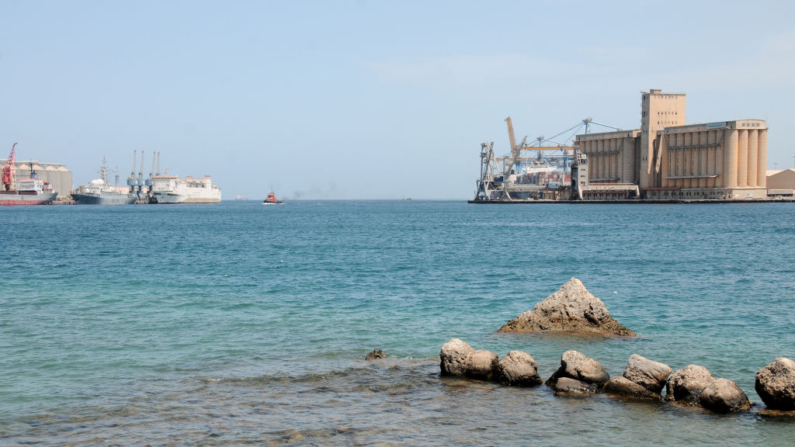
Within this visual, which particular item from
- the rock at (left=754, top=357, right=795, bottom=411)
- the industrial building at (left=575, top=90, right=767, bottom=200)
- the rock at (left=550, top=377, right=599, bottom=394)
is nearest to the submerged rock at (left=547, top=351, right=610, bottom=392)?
the rock at (left=550, top=377, right=599, bottom=394)

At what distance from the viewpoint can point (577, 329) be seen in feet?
53.4

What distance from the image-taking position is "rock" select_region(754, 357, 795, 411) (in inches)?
415

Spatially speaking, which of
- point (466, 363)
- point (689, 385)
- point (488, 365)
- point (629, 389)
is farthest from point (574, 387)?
point (466, 363)

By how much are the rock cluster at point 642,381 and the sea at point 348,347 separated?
0.28 meters

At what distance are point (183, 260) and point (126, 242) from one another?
1522cm

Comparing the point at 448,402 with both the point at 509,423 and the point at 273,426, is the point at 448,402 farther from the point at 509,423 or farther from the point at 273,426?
the point at 273,426

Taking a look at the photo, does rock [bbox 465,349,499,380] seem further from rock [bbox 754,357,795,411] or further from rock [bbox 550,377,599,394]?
rock [bbox 754,357,795,411]

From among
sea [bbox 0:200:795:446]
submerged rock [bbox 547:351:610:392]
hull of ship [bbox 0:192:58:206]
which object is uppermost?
hull of ship [bbox 0:192:58:206]

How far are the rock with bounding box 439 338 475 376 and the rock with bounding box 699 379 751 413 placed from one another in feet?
12.6

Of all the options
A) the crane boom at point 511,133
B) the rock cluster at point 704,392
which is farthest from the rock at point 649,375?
the crane boom at point 511,133

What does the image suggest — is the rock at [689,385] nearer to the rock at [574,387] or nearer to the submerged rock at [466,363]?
the rock at [574,387]

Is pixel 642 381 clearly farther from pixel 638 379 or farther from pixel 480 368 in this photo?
pixel 480 368

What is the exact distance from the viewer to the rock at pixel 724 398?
34.9 ft

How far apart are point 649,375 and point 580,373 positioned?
1.06 meters
